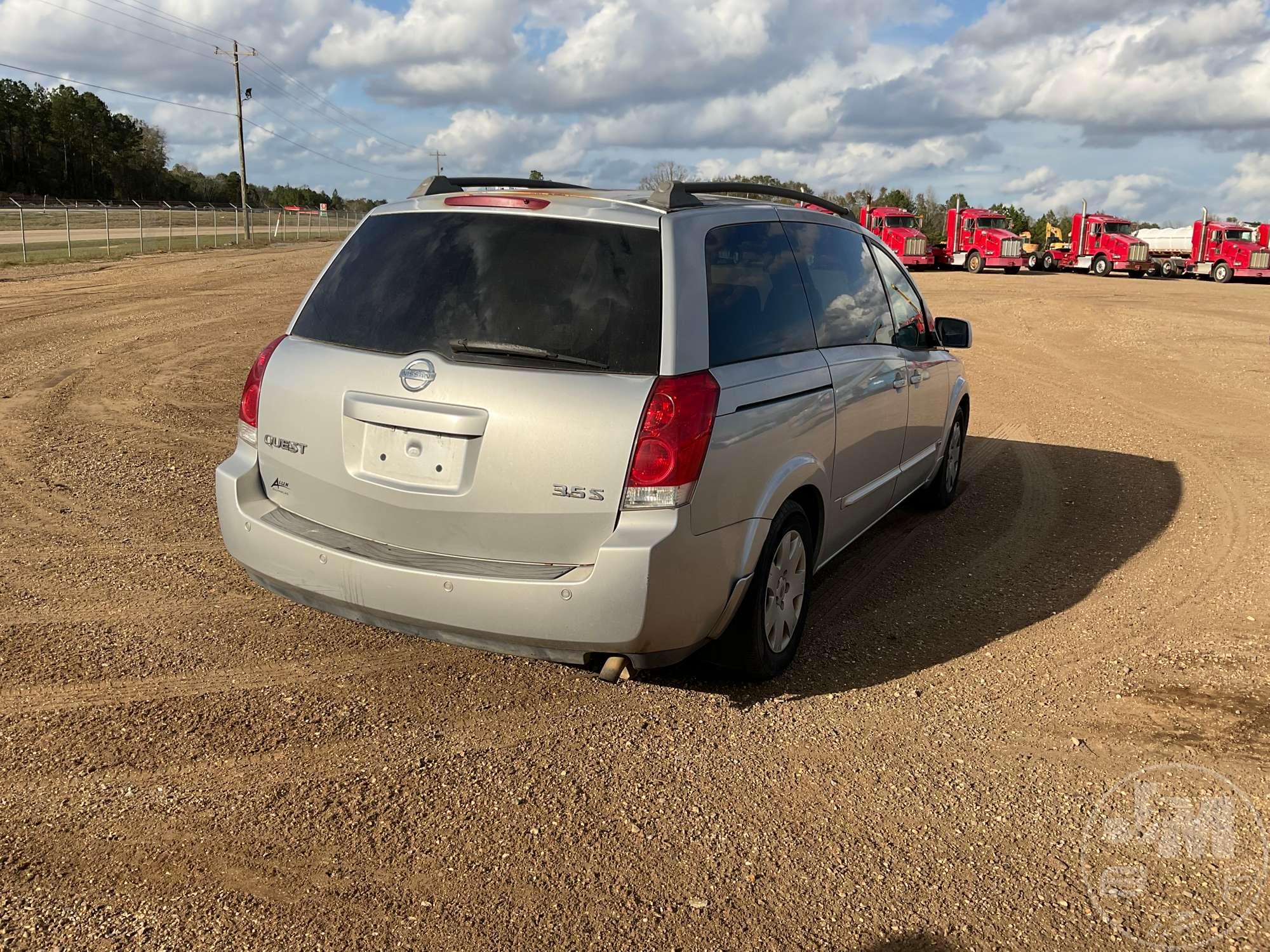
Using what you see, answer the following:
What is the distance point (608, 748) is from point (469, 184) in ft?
8.64

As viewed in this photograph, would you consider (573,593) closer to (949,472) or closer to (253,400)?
(253,400)

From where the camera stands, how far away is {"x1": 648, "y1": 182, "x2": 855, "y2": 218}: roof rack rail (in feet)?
13.2

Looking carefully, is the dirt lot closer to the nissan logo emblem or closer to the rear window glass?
the nissan logo emblem

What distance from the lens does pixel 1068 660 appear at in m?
4.79

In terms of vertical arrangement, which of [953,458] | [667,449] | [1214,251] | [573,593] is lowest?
[953,458]

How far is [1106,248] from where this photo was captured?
44812 mm

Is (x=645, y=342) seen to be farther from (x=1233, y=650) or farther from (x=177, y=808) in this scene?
(x=1233, y=650)

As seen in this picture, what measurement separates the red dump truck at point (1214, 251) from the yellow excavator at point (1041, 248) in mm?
4008

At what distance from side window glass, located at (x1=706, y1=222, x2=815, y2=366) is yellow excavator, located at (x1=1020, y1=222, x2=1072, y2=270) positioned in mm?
43647

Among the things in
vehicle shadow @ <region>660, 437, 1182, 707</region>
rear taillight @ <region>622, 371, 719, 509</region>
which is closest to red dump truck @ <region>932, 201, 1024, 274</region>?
vehicle shadow @ <region>660, 437, 1182, 707</region>

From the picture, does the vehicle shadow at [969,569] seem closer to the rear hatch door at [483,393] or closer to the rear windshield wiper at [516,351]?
the rear hatch door at [483,393]

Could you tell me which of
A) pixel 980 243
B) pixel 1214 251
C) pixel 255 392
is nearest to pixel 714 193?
pixel 255 392

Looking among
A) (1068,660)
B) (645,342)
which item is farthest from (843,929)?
(1068,660)

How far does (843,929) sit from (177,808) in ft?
6.59
